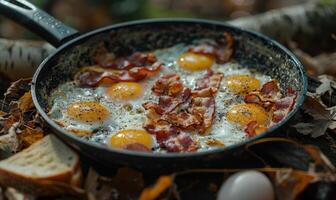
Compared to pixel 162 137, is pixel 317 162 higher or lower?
higher

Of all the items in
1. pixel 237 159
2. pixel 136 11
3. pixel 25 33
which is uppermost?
pixel 237 159

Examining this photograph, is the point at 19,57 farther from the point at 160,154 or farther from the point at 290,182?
the point at 290,182

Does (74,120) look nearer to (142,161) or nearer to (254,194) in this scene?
(142,161)

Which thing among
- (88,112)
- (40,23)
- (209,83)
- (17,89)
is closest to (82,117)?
(88,112)

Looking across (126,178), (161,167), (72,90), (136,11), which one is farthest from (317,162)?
(136,11)

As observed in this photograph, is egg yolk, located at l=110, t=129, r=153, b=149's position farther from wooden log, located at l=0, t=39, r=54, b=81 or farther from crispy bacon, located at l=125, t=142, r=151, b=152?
wooden log, located at l=0, t=39, r=54, b=81

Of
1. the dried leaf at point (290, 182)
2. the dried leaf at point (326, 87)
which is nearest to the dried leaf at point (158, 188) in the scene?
the dried leaf at point (290, 182)
